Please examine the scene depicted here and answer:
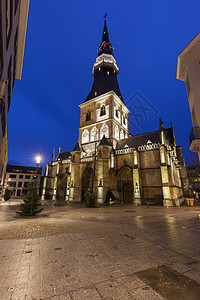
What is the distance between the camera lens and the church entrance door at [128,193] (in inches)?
885

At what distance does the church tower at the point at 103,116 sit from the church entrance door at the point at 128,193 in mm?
9127

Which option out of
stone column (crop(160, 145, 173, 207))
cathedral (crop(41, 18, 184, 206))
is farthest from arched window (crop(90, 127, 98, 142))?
stone column (crop(160, 145, 173, 207))

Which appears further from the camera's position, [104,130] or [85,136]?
[85,136]

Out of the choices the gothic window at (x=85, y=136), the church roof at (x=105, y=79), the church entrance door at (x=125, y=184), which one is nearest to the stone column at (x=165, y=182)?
the church entrance door at (x=125, y=184)

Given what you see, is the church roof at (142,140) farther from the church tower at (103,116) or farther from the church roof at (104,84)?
the church roof at (104,84)

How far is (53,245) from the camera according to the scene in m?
4.34

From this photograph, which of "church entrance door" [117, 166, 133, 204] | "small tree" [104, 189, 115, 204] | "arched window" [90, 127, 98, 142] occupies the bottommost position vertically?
"small tree" [104, 189, 115, 204]

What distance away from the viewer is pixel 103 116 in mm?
32344

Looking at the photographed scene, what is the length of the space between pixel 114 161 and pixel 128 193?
19.3 ft

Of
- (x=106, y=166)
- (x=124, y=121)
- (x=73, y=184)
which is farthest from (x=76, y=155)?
(x=124, y=121)

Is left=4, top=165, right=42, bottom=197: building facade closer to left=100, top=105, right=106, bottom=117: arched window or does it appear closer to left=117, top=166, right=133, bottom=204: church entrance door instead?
left=100, top=105, right=106, bottom=117: arched window

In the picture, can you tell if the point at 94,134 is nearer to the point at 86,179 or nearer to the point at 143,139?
the point at 86,179

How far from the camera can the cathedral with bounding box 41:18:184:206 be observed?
812 inches

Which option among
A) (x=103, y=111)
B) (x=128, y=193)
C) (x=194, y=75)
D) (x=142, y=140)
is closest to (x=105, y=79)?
(x=103, y=111)
